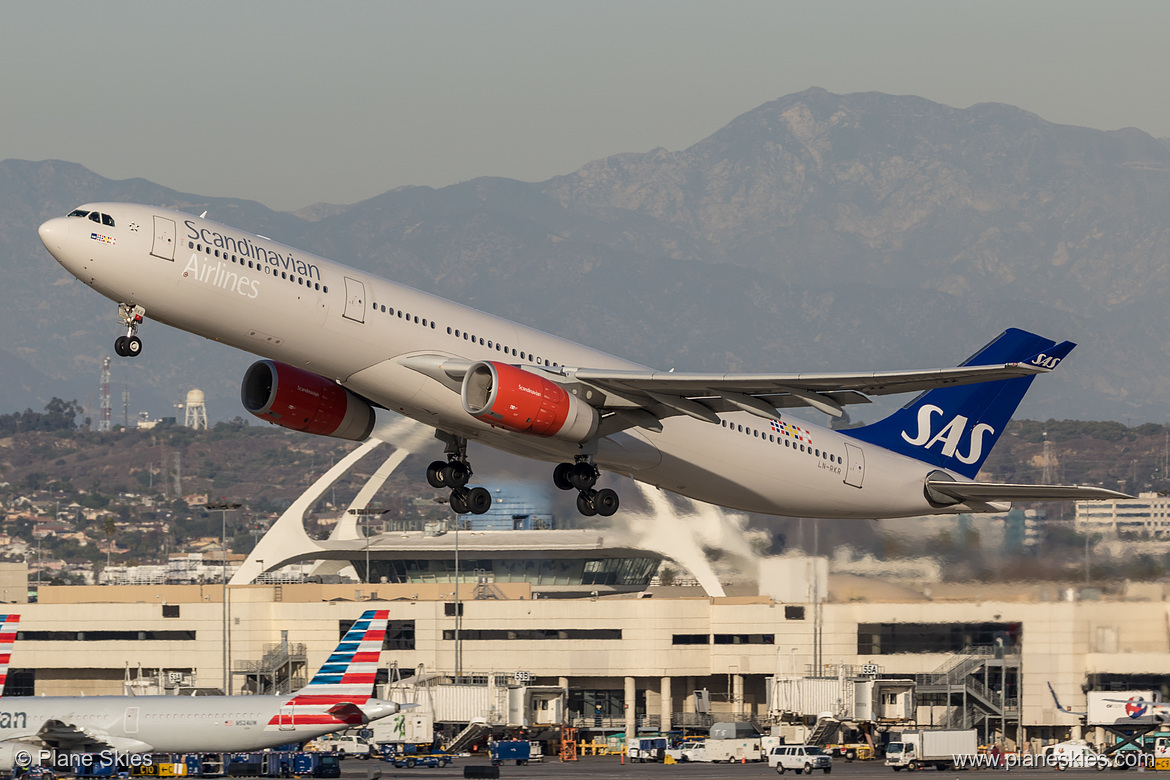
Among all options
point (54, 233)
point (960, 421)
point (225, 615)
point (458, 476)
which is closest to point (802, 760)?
point (960, 421)

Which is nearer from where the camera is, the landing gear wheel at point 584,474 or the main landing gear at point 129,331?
the main landing gear at point 129,331

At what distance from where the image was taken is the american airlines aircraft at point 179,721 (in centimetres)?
4997

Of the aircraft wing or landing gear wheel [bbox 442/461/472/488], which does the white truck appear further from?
landing gear wheel [bbox 442/461/472/488]

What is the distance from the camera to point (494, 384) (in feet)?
114

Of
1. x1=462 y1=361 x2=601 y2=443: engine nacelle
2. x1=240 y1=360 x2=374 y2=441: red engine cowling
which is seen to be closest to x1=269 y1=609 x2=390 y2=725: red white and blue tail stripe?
x1=240 y1=360 x2=374 y2=441: red engine cowling

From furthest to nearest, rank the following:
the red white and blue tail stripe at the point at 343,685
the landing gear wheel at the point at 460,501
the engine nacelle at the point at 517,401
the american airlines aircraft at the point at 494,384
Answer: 1. the red white and blue tail stripe at the point at 343,685
2. the landing gear wheel at the point at 460,501
3. the engine nacelle at the point at 517,401
4. the american airlines aircraft at the point at 494,384

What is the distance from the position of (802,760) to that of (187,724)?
21.7 m

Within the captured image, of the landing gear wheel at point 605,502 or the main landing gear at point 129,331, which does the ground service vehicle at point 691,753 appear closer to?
the landing gear wheel at point 605,502

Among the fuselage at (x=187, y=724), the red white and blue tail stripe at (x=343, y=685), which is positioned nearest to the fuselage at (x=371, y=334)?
the red white and blue tail stripe at (x=343, y=685)

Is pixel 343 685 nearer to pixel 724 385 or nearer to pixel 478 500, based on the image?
pixel 478 500

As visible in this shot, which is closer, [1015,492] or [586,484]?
[586,484]

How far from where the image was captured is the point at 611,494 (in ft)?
127

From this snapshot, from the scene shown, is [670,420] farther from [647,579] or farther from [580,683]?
[647,579]

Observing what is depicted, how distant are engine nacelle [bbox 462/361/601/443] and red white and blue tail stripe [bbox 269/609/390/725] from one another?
727 inches
